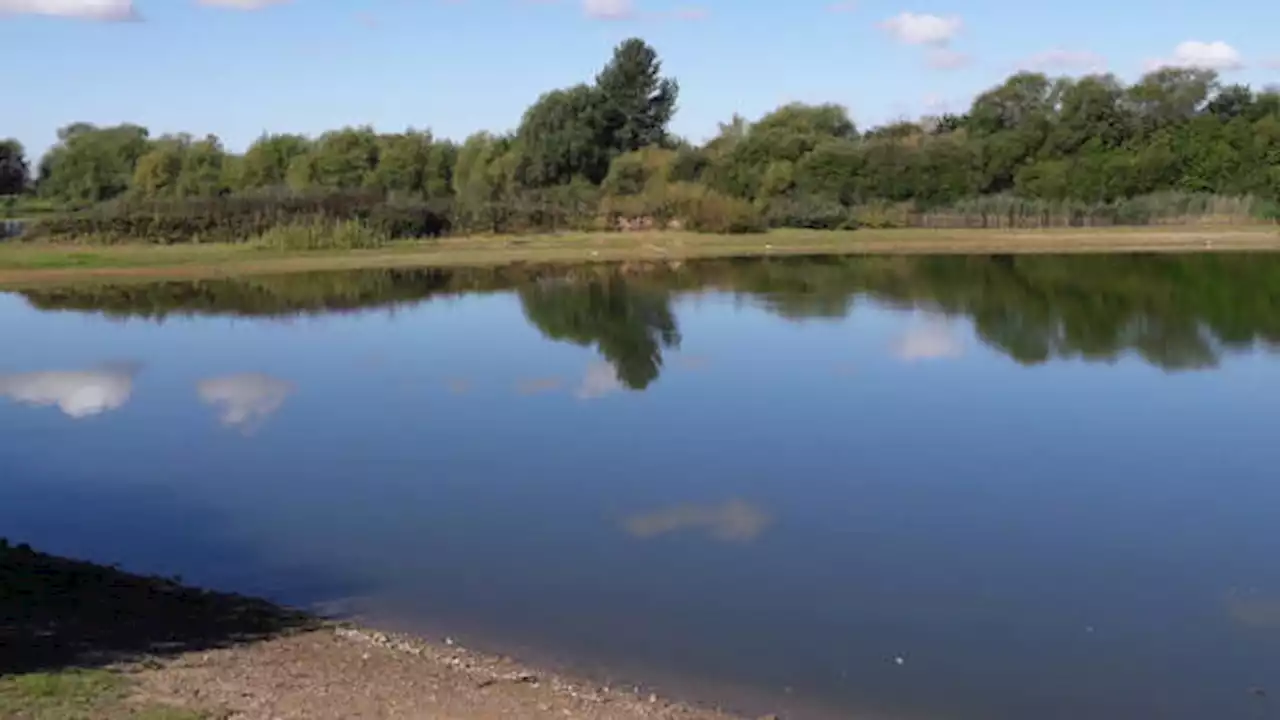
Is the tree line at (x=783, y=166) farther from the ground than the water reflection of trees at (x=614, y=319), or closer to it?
farther from the ground

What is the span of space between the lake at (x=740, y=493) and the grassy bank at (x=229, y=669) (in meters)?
0.57

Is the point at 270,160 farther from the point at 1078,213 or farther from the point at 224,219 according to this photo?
the point at 1078,213

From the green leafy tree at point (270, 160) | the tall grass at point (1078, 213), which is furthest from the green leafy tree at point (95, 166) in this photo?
the tall grass at point (1078, 213)

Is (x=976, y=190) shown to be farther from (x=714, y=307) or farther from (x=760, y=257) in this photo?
(x=714, y=307)

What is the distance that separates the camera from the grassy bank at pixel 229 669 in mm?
6734

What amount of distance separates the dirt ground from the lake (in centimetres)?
52

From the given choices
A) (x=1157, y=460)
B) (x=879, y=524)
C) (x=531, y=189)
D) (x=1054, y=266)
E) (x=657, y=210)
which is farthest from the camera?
(x=531, y=189)

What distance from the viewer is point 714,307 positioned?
2972 centimetres

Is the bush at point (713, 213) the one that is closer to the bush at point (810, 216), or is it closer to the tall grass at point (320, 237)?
the bush at point (810, 216)

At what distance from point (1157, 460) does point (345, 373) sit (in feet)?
37.4

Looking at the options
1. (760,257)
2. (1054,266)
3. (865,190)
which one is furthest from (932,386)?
(865,190)

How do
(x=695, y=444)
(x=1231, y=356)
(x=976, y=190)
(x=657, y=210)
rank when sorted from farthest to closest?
(x=976, y=190), (x=657, y=210), (x=1231, y=356), (x=695, y=444)

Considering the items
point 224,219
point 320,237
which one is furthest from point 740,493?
point 224,219

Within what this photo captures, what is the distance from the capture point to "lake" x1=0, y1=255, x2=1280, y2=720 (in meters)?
8.33
